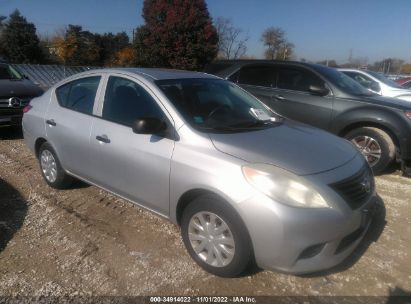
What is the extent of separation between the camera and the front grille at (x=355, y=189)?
2721mm

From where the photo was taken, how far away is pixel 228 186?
266cm

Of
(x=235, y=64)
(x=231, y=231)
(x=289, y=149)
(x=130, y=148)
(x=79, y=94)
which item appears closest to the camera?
(x=231, y=231)

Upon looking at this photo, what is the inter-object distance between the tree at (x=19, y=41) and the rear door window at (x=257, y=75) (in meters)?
33.3

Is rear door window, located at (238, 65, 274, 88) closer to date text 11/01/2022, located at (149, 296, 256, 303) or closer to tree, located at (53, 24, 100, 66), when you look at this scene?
date text 11/01/2022, located at (149, 296, 256, 303)

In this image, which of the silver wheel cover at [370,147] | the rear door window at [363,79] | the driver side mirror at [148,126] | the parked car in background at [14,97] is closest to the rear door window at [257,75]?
the silver wheel cover at [370,147]

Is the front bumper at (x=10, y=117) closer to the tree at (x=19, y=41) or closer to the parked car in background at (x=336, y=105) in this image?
the parked car in background at (x=336, y=105)

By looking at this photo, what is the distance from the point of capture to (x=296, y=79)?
20.7 feet

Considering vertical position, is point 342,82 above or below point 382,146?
above

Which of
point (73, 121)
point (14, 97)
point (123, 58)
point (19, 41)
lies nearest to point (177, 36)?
point (123, 58)

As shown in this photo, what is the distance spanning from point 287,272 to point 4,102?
21.7 ft

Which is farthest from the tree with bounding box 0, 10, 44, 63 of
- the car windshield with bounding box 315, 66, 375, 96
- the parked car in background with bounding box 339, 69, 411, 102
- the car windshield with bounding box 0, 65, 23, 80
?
the car windshield with bounding box 315, 66, 375, 96

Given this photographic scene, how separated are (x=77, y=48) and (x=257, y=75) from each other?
32620 mm

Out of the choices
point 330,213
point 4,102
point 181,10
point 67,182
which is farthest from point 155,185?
point 181,10

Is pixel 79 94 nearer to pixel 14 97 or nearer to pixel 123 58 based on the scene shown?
pixel 14 97
